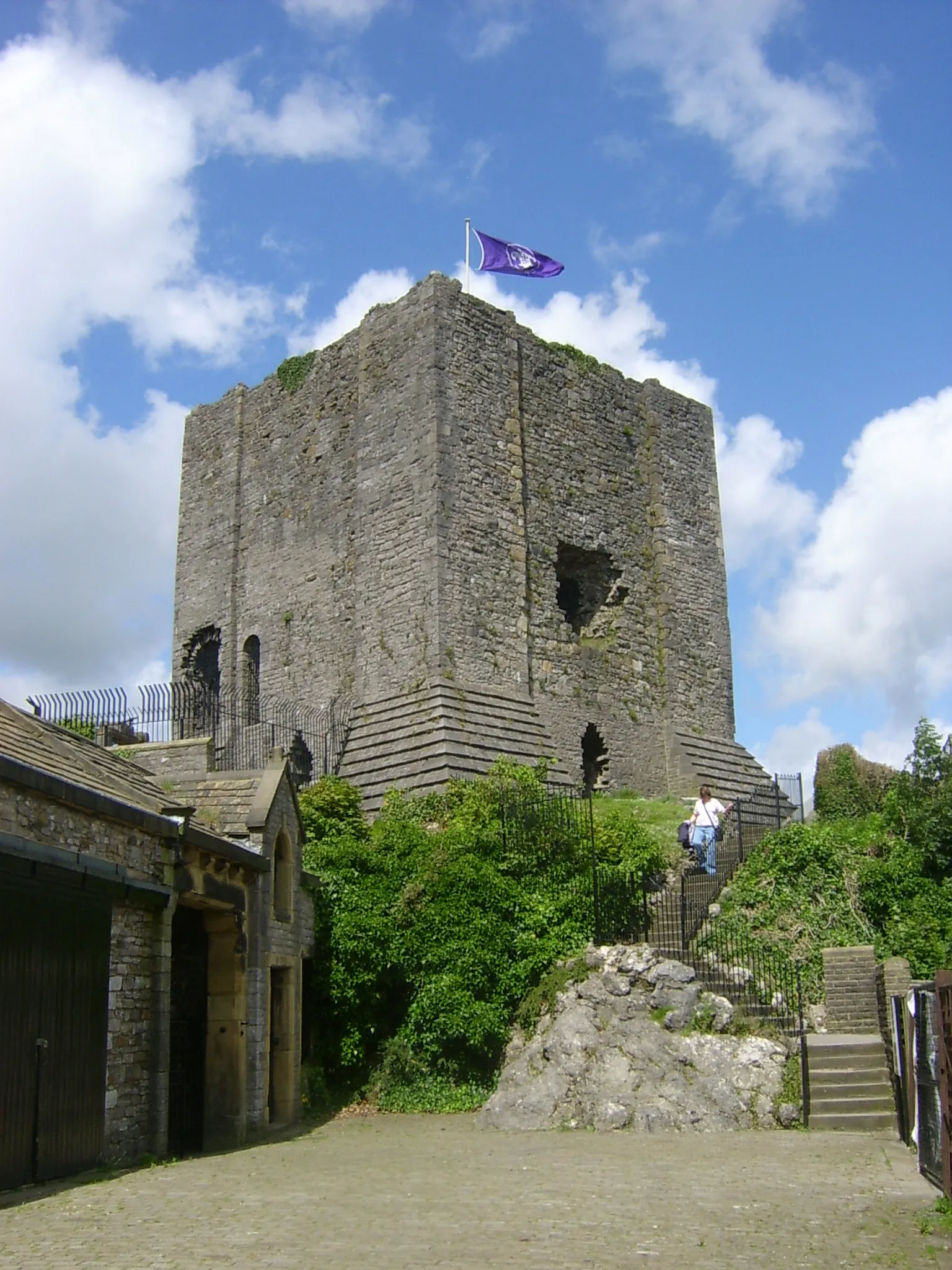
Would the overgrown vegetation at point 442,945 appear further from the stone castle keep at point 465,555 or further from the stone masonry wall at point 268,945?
the stone castle keep at point 465,555

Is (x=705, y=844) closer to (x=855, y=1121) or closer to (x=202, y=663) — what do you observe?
(x=855, y=1121)

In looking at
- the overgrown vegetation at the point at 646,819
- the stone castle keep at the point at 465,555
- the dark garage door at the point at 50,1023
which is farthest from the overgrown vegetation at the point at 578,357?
the dark garage door at the point at 50,1023

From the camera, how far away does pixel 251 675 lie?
86.9ft

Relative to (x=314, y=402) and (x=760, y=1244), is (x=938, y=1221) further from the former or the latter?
(x=314, y=402)

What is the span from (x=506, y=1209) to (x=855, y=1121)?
17.4ft

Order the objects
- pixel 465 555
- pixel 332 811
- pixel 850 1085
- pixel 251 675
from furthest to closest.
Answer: pixel 251 675 → pixel 465 555 → pixel 332 811 → pixel 850 1085

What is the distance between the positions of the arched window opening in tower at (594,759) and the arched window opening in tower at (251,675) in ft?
21.9

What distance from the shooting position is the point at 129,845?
37.2 feet

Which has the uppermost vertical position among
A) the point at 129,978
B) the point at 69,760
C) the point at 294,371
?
the point at 294,371

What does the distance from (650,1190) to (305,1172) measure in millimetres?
2965

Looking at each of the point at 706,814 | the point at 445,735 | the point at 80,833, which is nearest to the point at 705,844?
the point at 706,814

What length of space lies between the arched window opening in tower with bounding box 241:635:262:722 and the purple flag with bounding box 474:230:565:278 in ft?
29.4

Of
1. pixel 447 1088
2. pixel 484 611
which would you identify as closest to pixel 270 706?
pixel 484 611

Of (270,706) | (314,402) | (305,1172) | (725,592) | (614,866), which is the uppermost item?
(314,402)
